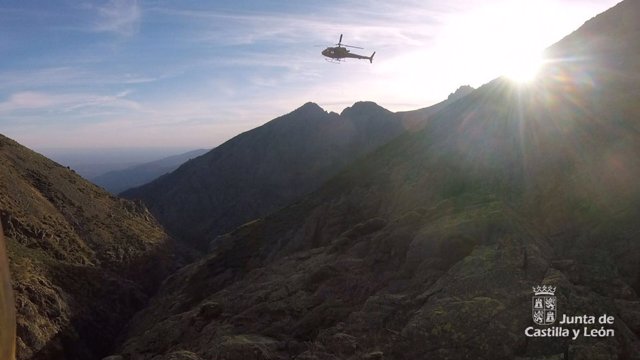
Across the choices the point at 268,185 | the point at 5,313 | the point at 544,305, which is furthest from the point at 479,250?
the point at 268,185

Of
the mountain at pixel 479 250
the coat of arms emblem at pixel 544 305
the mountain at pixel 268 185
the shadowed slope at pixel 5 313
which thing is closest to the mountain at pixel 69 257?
the mountain at pixel 479 250

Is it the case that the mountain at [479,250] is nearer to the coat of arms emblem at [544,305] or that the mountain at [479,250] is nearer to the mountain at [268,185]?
the coat of arms emblem at [544,305]

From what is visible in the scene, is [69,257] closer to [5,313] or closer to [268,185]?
[5,313]

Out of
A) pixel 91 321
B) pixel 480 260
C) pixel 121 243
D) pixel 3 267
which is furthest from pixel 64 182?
pixel 3 267

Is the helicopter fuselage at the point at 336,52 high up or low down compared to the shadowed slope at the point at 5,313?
up

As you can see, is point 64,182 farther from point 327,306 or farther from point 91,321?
point 327,306

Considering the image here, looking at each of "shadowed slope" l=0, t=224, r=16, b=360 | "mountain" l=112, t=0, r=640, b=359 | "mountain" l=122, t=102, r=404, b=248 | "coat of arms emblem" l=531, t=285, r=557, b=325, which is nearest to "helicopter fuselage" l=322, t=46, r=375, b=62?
"mountain" l=112, t=0, r=640, b=359
